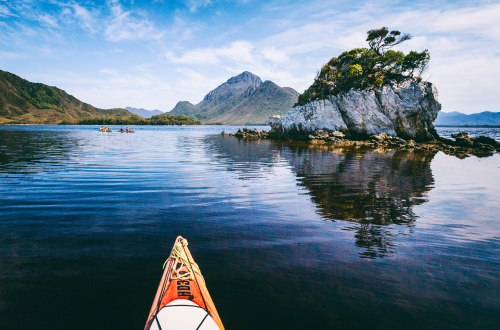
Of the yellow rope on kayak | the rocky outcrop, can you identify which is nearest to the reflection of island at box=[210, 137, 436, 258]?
the yellow rope on kayak

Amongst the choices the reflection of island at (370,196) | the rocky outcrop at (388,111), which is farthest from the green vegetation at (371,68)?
the reflection of island at (370,196)

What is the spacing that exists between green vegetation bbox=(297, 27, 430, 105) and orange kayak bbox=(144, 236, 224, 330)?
201 ft

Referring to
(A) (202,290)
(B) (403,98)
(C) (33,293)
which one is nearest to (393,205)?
(A) (202,290)

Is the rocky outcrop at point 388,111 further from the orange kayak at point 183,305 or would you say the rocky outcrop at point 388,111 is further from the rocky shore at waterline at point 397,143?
the orange kayak at point 183,305

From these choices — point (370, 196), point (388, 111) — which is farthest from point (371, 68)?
point (370, 196)

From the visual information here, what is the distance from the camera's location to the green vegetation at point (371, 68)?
5491cm

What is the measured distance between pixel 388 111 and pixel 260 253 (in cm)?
5918

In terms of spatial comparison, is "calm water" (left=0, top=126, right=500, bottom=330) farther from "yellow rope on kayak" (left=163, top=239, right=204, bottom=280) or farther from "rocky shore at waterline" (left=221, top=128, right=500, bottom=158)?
"rocky shore at waterline" (left=221, top=128, right=500, bottom=158)

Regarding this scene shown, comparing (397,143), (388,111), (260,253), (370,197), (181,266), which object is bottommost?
(260,253)

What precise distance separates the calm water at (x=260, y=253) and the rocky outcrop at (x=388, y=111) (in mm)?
44783

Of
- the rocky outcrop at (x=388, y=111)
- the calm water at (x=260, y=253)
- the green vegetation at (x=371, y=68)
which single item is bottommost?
the calm water at (x=260, y=253)

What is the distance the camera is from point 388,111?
A: 53938 millimetres

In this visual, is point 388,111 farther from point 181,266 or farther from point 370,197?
point 181,266

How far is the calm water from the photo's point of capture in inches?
187
